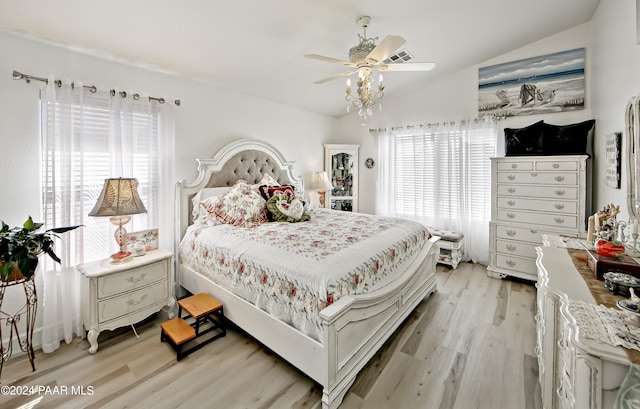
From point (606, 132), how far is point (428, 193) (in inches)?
85.8

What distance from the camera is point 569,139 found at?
3119 mm

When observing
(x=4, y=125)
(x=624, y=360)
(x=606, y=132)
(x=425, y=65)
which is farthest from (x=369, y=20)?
(x=4, y=125)

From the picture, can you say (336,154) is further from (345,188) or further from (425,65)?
(425,65)

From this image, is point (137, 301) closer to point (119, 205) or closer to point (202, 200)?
point (119, 205)

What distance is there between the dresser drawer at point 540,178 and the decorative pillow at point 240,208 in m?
2.97

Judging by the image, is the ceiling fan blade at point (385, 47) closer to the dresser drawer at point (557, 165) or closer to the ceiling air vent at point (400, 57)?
the ceiling air vent at point (400, 57)

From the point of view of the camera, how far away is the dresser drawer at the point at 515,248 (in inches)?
130

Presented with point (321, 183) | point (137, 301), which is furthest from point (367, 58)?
point (137, 301)

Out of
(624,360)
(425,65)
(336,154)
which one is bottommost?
(624,360)

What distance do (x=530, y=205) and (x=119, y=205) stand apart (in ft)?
13.8

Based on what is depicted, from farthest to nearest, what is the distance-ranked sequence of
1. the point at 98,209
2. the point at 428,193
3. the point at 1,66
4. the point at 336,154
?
the point at 336,154, the point at 428,193, the point at 98,209, the point at 1,66

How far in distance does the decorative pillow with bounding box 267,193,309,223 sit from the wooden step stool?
106cm

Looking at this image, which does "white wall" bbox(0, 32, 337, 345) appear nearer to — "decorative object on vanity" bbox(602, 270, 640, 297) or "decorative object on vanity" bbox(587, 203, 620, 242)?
"decorative object on vanity" bbox(602, 270, 640, 297)

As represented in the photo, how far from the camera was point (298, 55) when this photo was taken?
9.89ft
